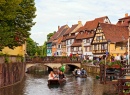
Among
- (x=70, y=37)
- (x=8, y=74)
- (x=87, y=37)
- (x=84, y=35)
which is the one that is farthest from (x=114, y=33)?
(x=8, y=74)

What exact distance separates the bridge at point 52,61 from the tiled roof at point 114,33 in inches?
398

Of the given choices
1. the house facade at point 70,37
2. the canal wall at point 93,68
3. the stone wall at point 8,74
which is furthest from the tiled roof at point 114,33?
the stone wall at point 8,74

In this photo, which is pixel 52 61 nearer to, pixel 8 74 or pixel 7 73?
pixel 8 74

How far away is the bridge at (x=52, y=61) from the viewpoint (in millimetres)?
66438

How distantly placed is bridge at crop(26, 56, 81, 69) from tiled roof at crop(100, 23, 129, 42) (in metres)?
10.1

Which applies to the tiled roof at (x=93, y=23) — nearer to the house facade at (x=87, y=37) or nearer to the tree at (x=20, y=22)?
the house facade at (x=87, y=37)

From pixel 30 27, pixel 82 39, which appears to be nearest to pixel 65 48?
pixel 82 39

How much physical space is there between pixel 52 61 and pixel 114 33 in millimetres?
17005

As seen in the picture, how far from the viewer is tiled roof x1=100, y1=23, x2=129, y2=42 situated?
223 ft

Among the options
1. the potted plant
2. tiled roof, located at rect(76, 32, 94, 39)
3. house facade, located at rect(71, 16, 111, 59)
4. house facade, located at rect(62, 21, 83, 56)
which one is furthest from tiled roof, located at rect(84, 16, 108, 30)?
the potted plant

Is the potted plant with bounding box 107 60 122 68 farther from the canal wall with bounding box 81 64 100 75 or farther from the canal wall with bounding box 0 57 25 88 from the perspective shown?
the canal wall with bounding box 81 64 100 75

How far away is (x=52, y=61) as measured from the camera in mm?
68750

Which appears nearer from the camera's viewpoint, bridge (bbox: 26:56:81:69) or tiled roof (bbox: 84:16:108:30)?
bridge (bbox: 26:56:81:69)

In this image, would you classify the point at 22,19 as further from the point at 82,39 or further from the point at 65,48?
the point at 65,48
